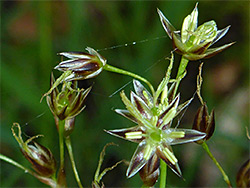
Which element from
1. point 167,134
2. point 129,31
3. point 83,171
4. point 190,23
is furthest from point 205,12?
point 167,134

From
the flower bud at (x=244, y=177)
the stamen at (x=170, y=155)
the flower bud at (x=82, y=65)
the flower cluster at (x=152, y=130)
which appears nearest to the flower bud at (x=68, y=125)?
the flower bud at (x=82, y=65)

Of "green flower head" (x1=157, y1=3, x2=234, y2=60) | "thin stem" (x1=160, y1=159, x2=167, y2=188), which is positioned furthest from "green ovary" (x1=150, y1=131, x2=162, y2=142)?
"green flower head" (x1=157, y1=3, x2=234, y2=60)

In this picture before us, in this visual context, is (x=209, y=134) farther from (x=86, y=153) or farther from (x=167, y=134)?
(x=86, y=153)

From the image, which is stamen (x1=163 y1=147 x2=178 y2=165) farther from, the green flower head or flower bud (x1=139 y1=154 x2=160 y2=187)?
the green flower head

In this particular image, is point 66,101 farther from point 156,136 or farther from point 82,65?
point 156,136

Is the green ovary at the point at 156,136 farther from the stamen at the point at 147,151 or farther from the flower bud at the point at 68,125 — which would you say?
the flower bud at the point at 68,125
